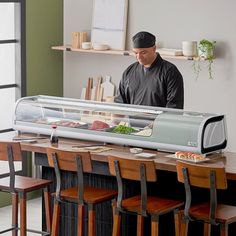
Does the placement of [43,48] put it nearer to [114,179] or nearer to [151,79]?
[151,79]

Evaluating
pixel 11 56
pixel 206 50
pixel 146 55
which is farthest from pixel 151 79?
pixel 11 56

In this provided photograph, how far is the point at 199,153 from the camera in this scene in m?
5.32

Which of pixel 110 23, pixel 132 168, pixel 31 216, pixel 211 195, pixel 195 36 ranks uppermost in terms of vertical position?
pixel 110 23

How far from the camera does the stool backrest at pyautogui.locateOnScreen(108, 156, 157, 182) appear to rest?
5055mm

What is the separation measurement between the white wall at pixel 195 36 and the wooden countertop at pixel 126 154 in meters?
1.76

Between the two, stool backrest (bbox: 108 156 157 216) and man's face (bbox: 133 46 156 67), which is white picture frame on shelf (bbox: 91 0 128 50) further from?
stool backrest (bbox: 108 156 157 216)

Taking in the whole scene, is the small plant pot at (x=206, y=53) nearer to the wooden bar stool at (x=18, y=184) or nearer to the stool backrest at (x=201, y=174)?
the wooden bar stool at (x=18, y=184)

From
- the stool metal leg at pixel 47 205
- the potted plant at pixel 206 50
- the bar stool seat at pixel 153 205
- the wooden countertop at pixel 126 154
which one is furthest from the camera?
the potted plant at pixel 206 50

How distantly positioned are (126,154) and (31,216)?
2.32m

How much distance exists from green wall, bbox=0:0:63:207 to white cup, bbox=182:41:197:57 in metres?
1.64

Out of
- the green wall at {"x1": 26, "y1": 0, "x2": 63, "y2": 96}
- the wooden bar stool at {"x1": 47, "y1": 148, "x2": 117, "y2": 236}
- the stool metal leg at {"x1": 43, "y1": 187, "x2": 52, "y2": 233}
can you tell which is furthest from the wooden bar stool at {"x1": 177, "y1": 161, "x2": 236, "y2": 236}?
the green wall at {"x1": 26, "y1": 0, "x2": 63, "y2": 96}

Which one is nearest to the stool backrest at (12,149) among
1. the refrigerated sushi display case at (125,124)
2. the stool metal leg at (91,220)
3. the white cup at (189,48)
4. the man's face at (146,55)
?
the refrigerated sushi display case at (125,124)

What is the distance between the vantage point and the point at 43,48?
26.6 ft

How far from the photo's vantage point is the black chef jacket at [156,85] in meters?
6.29
